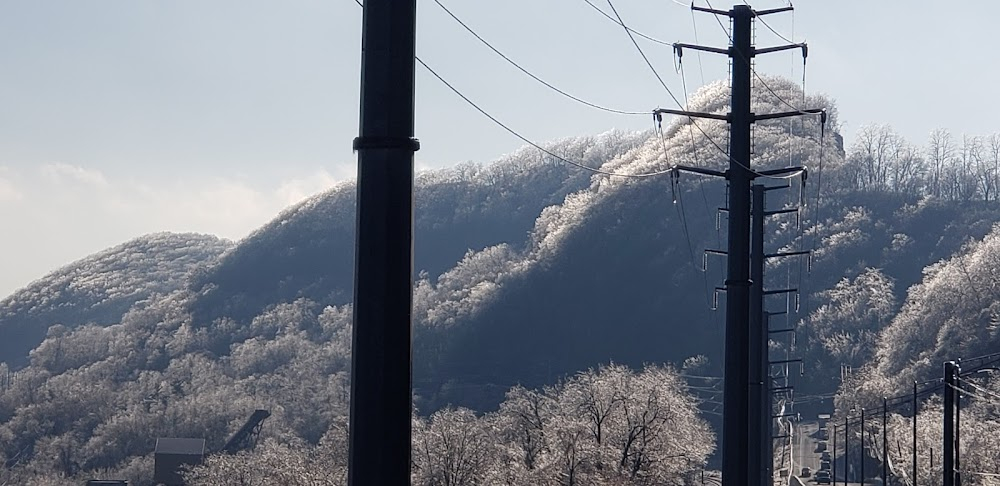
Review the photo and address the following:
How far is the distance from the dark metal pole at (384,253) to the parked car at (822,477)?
71972 mm

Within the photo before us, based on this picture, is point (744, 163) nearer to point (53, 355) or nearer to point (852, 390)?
point (852, 390)

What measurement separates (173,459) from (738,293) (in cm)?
8152

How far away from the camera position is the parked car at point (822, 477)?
75.0m

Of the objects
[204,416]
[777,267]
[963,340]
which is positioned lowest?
[204,416]

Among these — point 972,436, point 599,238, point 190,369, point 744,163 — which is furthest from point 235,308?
point 744,163

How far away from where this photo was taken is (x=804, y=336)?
130 meters

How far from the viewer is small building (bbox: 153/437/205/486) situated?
93.5 m

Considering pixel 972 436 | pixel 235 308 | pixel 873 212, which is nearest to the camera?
pixel 972 436

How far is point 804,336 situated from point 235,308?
96.6 metres

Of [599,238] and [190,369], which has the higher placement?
[599,238]

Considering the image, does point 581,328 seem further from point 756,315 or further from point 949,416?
point 949,416

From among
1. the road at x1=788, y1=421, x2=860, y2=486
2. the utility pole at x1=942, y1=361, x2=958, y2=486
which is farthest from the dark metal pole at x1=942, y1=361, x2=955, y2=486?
the road at x1=788, y1=421, x2=860, y2=486

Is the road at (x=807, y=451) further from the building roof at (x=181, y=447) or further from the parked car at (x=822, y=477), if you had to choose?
the building roof at (x=181, y=447)

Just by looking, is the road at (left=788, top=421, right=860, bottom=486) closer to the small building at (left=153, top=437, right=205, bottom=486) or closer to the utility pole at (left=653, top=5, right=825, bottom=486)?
the small building at (left=153, top=437, right=205, bottom=486)
